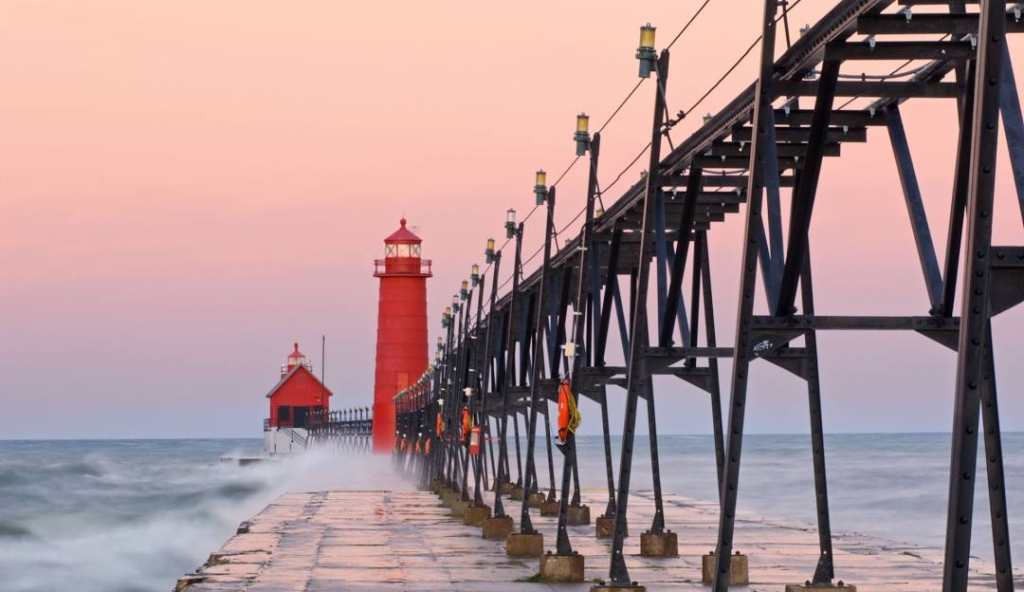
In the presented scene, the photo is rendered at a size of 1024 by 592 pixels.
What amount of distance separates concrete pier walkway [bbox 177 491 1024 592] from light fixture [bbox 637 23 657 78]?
705 cm

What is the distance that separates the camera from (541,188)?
81.3ft

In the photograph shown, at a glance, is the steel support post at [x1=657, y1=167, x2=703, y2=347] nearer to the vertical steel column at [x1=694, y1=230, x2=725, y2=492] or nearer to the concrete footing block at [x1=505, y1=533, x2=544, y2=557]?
the vertical steel column at [x1=694, y1=230, x2=725, y2=492]

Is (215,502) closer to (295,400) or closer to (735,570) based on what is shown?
(295,400)

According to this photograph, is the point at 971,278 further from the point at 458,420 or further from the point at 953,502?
the point at 458,420

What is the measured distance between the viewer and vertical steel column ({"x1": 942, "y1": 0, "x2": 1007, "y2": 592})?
27.4 ft

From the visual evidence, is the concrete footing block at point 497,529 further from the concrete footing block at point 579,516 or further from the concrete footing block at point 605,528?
the concrete footing block at point 579,516

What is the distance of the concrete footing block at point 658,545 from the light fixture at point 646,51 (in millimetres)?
9509

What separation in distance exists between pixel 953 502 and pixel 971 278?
1.31 m

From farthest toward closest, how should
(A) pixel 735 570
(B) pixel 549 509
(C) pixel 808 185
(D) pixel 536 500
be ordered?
(D) pixel 536 500, (B) pixel 549 509, (A) pixel 735 570, (C) pixel 808 185

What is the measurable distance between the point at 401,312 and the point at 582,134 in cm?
6460

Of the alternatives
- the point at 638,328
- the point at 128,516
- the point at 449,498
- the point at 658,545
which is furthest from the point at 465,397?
the point at 128,516

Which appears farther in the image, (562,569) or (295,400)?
(295,400)

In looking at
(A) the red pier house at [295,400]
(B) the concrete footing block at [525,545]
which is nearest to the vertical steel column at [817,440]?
(B) the concrete footing block at [525,545]

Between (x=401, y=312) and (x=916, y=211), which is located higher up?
(x=401, y=312)
